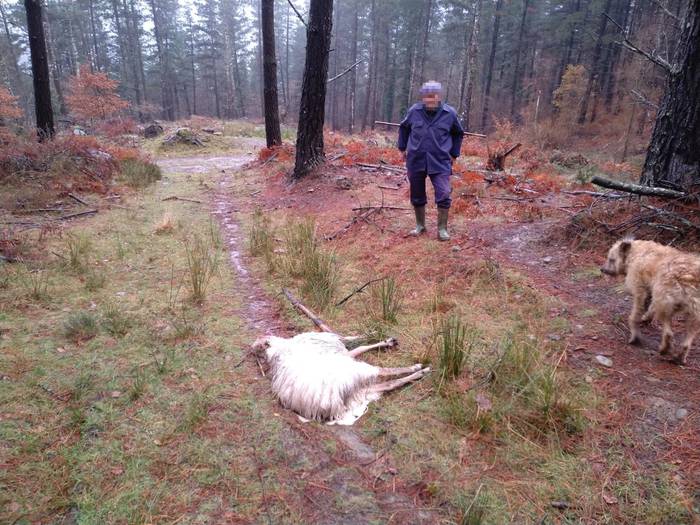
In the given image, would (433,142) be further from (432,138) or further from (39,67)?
(39,67)

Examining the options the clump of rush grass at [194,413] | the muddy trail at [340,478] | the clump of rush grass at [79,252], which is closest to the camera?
the muddy trail at [340,478]

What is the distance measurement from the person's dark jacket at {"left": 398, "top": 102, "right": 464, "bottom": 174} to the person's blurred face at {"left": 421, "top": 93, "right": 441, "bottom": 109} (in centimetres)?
8

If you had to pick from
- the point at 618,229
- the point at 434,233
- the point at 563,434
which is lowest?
the point at 563,434

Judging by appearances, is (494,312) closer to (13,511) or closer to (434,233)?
(434,233)

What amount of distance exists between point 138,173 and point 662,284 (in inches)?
408

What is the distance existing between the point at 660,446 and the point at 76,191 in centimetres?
987

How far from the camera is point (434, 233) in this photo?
5.64 meters

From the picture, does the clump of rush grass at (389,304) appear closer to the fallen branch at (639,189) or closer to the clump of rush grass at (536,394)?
the clump of rush grass at (536,394)

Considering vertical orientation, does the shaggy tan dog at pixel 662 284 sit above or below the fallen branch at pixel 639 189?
below

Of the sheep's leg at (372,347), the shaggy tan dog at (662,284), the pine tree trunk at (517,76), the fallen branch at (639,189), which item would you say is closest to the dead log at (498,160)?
the fallen branch at (639,189)

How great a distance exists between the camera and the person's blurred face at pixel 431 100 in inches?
193

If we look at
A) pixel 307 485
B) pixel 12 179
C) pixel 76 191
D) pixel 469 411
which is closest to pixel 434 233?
pixel 469 411

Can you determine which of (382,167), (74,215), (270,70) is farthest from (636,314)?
(270,70)

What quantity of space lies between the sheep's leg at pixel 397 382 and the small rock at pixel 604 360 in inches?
50.0
